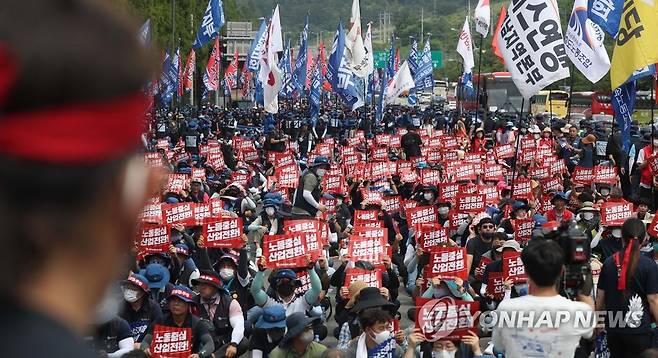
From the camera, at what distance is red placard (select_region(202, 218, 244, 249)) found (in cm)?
1120

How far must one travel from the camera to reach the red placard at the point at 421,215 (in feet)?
44.3

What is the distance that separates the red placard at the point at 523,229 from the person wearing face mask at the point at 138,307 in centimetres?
483

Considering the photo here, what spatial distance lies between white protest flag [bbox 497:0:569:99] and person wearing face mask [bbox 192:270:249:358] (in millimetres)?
6402

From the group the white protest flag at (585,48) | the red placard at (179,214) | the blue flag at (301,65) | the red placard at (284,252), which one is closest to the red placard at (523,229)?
the red placard at (284,252)

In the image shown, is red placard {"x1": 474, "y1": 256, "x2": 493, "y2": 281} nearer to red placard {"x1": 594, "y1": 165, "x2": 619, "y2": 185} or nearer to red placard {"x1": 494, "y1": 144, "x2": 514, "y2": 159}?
red placard {"x1": 594, "y1": 165, "x2": 619, "y2": 185}

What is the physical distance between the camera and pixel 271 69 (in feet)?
90.0

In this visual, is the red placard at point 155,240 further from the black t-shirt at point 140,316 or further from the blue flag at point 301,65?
the blue flag at point 301,65

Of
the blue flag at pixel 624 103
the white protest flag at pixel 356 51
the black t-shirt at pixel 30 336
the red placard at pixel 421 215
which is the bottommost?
the red placard at pixel 421 215

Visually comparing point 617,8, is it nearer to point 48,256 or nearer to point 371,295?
point 371,295

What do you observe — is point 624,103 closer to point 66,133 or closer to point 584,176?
point 584,176

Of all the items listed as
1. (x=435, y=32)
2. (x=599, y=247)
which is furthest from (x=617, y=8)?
(x=435, y=32)

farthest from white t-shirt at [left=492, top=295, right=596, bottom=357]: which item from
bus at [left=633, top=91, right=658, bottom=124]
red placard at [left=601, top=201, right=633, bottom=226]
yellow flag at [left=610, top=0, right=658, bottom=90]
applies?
bus at [left=633, top=91, right=658, bottom=124]

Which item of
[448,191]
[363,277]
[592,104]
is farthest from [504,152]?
[592,104]

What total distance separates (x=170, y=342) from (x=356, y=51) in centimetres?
2271
